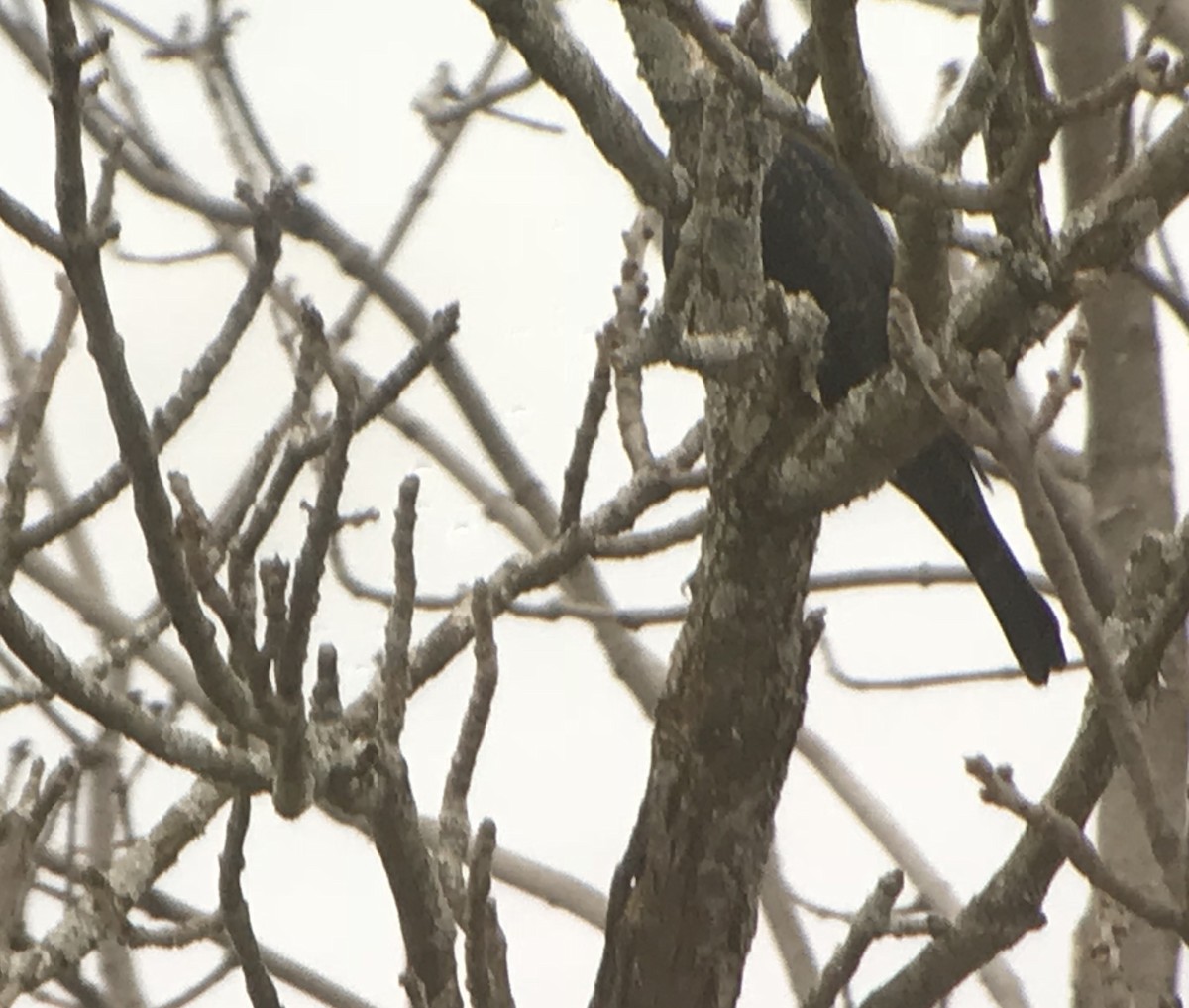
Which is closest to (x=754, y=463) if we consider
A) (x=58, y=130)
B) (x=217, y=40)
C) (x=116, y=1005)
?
(x=58, y=130)

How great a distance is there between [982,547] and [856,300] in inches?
16.5

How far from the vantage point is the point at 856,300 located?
2695 mm

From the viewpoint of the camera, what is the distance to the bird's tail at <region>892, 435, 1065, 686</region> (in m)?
2.68

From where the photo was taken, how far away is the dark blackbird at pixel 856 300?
267cm

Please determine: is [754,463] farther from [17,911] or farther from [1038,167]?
[17,911]

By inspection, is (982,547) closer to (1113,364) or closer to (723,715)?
(1113,364)

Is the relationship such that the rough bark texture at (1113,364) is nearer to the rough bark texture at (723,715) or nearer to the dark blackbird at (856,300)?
the dark blackbird at (856,300)

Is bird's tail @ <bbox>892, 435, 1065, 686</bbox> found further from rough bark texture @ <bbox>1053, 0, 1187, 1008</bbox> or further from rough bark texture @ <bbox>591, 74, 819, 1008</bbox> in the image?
rough bark texture @ <bbox>591, 74, 819, 1008</bbox>

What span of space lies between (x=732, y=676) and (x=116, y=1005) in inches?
56.8

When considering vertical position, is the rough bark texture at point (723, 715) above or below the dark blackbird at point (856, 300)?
below

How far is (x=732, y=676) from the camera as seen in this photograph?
1655 mm

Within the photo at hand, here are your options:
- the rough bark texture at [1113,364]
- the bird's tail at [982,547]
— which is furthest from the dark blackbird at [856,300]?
the rough bark texture at [1113,364]

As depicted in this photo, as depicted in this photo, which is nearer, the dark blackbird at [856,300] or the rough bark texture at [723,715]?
the rough bark texture at [723,715]

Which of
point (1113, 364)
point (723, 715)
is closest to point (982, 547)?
point (1113, 364)
